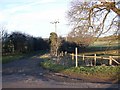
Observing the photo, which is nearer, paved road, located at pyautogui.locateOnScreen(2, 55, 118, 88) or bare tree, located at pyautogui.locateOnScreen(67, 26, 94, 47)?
paved road, located at pyautogui.locateOnScreen(2, 55, 118, 88)

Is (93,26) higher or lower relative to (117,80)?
higher

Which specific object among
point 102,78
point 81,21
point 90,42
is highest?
point 81,21

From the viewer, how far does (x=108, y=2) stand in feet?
95.8

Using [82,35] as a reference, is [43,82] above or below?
below

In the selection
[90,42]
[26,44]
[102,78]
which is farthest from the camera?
[26,44]

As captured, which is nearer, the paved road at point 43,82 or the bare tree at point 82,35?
the paved road at point 43,82

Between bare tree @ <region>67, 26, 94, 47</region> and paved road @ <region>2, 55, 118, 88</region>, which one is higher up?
bare tree @ <region>67, 26, 94, 47</region>

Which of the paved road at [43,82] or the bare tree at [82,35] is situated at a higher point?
the bare tree at [82,35]

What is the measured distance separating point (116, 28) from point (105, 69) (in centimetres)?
752

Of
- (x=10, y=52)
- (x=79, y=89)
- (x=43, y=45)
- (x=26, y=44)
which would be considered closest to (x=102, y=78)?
(x=79, y=89)

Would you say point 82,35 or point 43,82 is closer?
point 43,82

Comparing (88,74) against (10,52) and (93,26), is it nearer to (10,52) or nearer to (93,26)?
(93,26)

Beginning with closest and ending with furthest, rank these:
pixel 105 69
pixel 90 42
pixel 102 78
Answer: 1. pixel 102 78
2. pixel 105 69
3. pixel 90 42

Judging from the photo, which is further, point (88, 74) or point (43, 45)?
point (43, 45)
